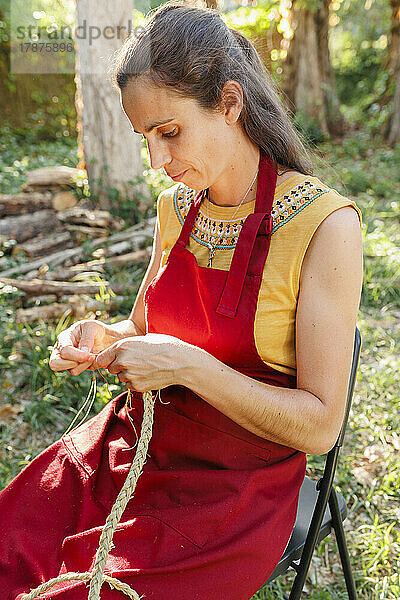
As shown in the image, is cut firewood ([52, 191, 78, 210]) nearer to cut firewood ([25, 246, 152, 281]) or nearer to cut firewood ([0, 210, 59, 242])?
cut firewood ([0, 210, 59, 242])

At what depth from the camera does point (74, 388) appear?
2893 millimetres

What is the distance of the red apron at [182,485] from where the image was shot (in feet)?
4.01

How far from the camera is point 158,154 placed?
4.55 feet

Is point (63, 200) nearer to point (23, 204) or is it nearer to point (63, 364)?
point (23, 204)

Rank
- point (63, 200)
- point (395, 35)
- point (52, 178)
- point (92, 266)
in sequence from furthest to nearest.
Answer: point (395, 35), point (52, 178), point (63, 200), point (92, 266)

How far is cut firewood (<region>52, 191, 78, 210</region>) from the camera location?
15.7 ft

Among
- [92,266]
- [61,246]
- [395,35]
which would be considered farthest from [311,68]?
[92,266]

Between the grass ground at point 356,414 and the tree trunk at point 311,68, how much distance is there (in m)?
3.85

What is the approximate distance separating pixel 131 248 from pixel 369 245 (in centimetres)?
175

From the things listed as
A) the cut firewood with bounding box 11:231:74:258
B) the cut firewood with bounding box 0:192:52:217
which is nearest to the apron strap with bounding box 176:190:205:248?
the cut firewood with bounding box 11:231:74:258

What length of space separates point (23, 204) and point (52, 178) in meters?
0.33

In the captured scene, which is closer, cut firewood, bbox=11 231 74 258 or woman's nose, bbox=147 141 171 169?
woman's nose, bbox=147 141 171 169

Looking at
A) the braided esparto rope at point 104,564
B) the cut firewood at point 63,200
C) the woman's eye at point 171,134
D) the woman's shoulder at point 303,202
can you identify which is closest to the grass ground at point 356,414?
the woman's shoulder at point 303,202

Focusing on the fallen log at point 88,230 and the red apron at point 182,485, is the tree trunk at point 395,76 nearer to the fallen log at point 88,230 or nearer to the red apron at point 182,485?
the fallen log at point 88,230
